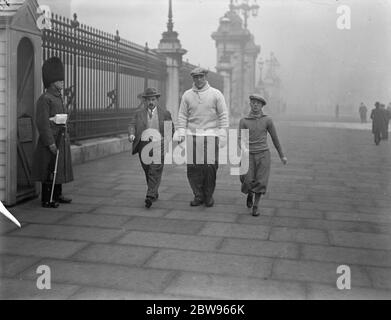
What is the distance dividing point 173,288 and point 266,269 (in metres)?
0.93

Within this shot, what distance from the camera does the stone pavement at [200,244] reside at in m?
4.26

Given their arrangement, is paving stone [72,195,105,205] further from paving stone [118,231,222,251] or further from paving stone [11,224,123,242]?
paving stone [118,231,222,251]

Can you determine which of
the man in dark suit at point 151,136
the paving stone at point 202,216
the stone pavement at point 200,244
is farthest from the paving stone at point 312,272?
the man in dark suit at point 151,136

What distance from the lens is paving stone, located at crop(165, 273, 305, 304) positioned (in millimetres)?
4074

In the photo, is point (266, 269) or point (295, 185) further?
point (295, 185)

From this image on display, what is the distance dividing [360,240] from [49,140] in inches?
152

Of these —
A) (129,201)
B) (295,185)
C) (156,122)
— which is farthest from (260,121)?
(295,185)

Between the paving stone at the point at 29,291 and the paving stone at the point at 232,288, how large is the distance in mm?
753

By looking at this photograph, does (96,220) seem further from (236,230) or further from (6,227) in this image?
(236,230)

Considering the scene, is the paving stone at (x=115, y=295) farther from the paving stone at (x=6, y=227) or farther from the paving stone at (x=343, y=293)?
the paving stone at (x=6, y=227)

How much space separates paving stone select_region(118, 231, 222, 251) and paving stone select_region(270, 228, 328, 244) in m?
0.66

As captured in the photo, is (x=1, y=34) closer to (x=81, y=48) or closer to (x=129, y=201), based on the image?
(x=129, y=201)

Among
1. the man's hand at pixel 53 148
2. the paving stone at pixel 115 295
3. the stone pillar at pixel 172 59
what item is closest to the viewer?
the paving stone at pixel 115 295

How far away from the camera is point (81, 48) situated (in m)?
11.4
